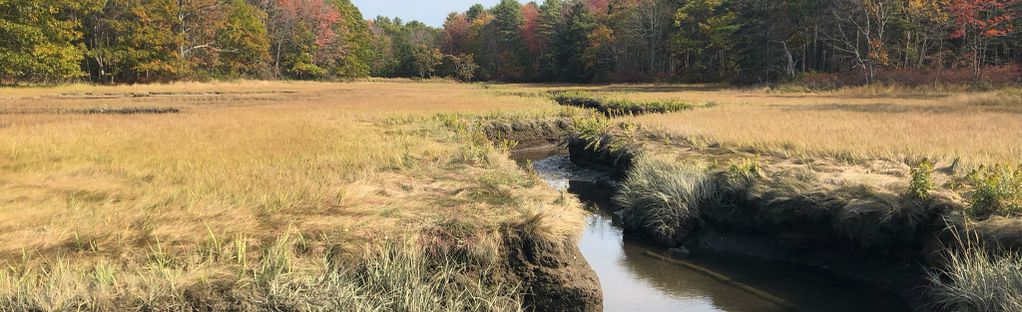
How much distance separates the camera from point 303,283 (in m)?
4.93

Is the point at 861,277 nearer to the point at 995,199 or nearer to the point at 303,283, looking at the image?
the point at 995,199

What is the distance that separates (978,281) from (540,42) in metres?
85.4

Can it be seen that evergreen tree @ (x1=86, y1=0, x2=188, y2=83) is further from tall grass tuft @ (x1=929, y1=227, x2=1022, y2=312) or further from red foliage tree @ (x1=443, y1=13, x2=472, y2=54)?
tall grass tuft @ (x1=929, y1=227, x2=1022, y2=312)

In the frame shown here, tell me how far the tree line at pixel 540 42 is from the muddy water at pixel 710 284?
1393 inches

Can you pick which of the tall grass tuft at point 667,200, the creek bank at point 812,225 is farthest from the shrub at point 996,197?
the tall grass tuft at point 667,200

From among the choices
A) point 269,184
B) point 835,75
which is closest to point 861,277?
point 269,184

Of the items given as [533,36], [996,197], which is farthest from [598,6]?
[996,197]

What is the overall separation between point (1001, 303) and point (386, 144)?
33.2 ft

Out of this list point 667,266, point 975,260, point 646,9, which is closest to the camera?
point 975,260

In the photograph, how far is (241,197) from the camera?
711 cm

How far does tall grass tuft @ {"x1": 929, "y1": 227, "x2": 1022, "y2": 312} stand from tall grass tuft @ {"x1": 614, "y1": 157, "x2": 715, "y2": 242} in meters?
3.61

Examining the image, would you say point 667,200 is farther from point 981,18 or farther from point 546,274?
point 981,18

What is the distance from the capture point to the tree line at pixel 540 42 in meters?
41.0

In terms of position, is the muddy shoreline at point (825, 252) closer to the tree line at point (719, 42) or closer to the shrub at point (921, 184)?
the shrub at point (921, 184)
